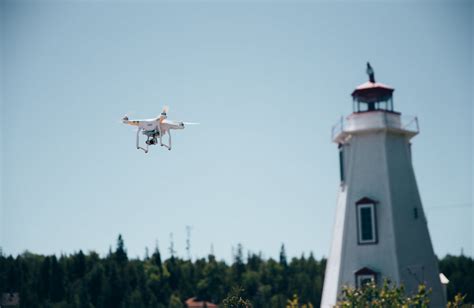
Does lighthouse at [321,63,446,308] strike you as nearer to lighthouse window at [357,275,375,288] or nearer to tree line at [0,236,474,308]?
lighthouse window at [357,275,375,288]

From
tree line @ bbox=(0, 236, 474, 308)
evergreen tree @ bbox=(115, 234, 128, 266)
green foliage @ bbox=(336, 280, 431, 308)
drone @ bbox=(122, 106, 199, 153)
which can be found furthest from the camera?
evergreen tree @ bbox=(115, 234, 128, 266)

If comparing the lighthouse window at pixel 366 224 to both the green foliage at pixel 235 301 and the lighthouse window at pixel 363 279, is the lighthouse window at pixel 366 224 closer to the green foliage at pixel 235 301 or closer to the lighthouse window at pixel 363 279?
the lighthouse window at pixel 363 279

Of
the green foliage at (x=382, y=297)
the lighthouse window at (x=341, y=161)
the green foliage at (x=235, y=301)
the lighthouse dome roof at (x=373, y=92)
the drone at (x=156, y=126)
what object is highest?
the lighthouse dome roof at (x=373, y=92)

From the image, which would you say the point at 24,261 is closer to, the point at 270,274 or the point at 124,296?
the point at 124,296

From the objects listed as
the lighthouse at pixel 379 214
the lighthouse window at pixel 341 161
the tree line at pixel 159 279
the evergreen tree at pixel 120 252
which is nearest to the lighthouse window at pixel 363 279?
the lighthouse at pixel 379 214

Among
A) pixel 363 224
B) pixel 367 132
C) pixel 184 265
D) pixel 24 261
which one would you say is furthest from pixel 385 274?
pixel 184 265

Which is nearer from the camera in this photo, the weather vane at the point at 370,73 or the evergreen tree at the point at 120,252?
the weather vane at the point at 370,73

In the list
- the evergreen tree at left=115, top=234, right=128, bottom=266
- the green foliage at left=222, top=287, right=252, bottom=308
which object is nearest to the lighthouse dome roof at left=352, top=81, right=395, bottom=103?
the green foliage at left=222, top=287, right=252, bottom=308
